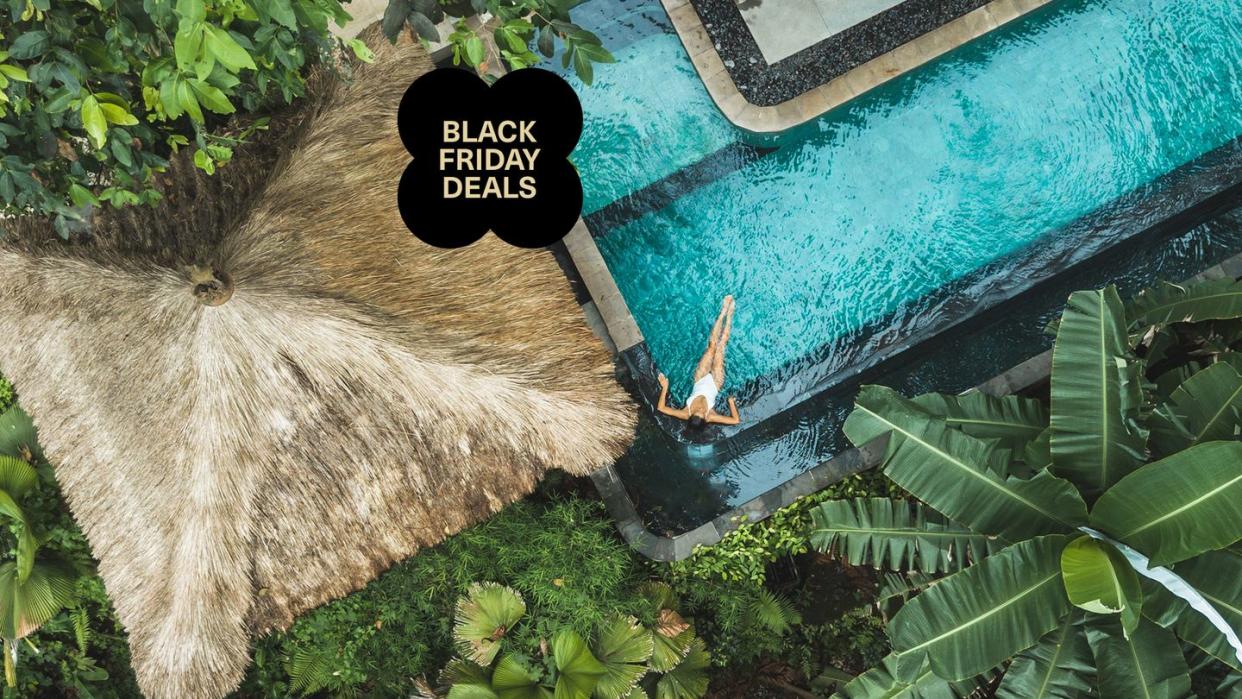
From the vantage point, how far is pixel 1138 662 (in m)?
3.97

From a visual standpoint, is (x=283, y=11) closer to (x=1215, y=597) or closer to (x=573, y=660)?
(x=573, y=660)

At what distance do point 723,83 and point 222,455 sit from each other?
16.8 ft

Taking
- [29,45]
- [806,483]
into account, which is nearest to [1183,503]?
[806,483]

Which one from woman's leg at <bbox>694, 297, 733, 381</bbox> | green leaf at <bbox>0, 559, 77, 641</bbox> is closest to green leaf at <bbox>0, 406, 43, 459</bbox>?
green leaf at <bbox>0, 559, 77, 641</bbox>

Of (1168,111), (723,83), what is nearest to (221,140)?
(723,83)

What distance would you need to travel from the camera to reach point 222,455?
4.64m

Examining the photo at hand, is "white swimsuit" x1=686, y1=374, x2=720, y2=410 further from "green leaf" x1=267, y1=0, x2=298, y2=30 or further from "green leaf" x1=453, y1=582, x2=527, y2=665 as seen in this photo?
"green leaf" x1=267, y1=0, x2=298, y2=30

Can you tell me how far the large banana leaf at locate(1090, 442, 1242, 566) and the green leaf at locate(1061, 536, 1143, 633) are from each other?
159mm

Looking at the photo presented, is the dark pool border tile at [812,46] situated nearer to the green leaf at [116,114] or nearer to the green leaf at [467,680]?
the green leaf at [116,114]

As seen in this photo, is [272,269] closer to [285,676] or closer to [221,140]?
[221,140]

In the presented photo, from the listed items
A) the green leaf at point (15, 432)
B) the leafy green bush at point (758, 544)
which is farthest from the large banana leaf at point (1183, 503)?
the green leaf at point (15, 432)

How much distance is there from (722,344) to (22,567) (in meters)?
6.06

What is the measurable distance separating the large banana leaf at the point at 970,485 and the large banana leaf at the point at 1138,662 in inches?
24.8

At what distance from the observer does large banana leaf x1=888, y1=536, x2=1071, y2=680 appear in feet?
12.5
